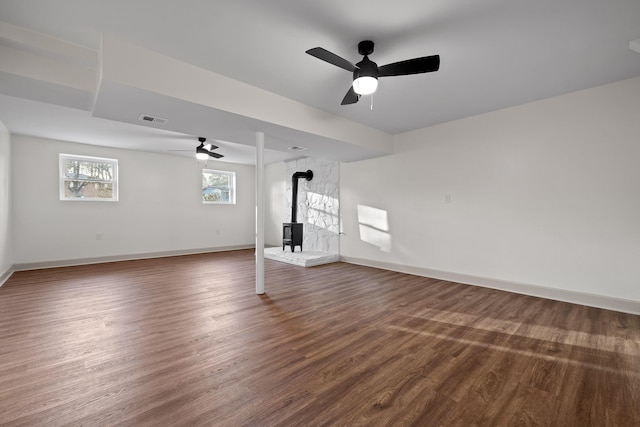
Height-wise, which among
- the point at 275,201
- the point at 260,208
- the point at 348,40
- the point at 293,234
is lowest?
the point at 293,234

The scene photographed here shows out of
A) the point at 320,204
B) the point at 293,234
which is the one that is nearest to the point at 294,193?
the point at 320,204

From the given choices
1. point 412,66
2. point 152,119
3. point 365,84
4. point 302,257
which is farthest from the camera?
point 302,257

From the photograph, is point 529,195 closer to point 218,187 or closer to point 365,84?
point 365,84

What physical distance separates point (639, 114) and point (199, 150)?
656cm

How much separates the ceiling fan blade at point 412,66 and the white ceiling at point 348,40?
→ 0.26m

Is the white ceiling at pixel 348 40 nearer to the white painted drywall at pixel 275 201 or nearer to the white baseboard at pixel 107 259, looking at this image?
the white baseboard at pixel 107 259

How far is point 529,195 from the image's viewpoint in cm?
380

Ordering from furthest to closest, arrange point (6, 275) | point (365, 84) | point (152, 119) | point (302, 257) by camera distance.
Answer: point (302, 257) < point (6, 275) < point (152, 119) < point (365, 84)

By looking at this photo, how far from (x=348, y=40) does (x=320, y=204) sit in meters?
4.73

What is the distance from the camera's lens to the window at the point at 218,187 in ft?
25.8

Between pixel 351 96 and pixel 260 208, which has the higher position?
pixel 351 96

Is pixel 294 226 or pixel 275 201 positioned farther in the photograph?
pixel 275 201

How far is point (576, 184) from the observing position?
3445mm

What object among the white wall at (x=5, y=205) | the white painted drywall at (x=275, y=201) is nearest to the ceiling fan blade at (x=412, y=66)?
the white painted drywall at (x=275, y=201)
